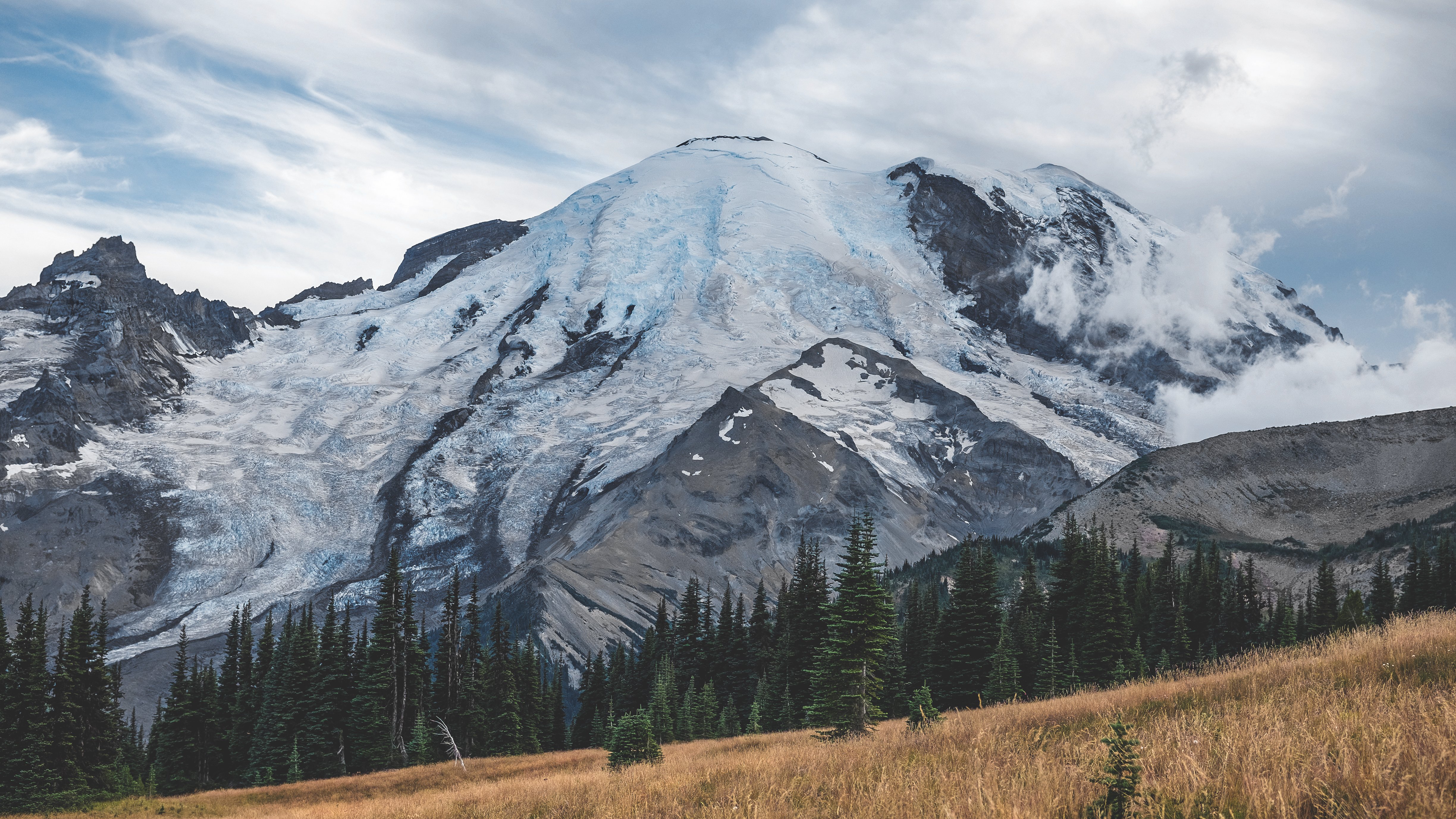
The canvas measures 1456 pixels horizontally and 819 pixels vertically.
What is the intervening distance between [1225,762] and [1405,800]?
1394 mm

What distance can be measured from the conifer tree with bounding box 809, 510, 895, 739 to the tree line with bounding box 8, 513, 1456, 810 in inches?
3.2

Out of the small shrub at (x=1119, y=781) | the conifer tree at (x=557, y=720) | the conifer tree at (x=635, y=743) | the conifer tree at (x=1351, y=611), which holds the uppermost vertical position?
the small shrub at (x=1119, y=781)

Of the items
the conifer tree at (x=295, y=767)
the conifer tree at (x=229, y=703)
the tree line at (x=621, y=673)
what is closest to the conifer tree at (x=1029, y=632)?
the tree line at (x=621, y=673)

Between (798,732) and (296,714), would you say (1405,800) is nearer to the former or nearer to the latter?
(798,732)

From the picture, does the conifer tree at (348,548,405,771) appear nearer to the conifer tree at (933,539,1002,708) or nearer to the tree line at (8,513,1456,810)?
the tree line at (8,513,1456,810)

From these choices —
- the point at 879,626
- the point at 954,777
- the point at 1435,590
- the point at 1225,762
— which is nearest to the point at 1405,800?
the point at 1225,762

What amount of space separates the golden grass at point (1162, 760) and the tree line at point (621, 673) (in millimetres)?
18517

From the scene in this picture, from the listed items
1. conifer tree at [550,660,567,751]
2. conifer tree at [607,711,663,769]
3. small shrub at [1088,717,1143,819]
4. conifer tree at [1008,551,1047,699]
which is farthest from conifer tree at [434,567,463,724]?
small shrub at [1088,717,1143,819]

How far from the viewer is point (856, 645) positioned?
34438mm

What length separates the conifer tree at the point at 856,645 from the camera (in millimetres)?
33844

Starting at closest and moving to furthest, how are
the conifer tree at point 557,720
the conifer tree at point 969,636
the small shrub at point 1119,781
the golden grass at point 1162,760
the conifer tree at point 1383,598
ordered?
the golden grass at point 1162,760 → the small shrub at point 1119,781 → the conifer tree at point 969,636 → the conifer tree at point 1383,598 → the conifer tree at point 557,720

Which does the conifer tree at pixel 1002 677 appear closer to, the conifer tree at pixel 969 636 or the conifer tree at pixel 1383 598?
the conifer tree at pixel 969 636

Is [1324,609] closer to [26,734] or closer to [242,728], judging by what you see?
[242,728]

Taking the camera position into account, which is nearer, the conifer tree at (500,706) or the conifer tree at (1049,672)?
the conifer tree at (1049,672)
